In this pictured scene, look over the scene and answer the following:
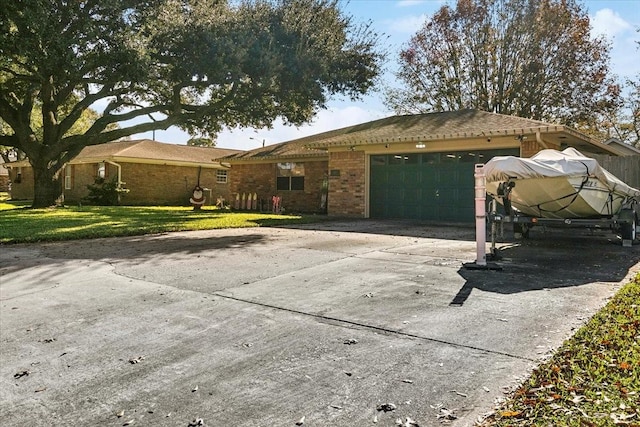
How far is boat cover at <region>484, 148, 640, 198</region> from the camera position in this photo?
711cm

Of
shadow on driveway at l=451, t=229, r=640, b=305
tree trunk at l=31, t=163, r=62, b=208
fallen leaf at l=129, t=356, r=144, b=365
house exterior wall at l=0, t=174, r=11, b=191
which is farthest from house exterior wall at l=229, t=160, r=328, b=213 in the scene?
house exterior wall at l=0, t=174, r=11, b=191

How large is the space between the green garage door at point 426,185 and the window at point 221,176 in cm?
1572

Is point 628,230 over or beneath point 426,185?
beneath

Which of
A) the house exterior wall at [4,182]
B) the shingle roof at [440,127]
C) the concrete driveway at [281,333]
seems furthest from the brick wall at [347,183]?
the house exterior wall at [4,182]

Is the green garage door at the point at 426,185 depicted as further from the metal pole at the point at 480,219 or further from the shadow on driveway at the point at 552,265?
the metal pole at the point at 480,219

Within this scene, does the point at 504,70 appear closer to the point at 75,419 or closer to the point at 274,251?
the point at 274,251

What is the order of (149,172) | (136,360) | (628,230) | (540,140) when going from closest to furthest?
(136,360)
(628,230)
(540,140)
(149,172)

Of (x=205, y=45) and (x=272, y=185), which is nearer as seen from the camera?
(x=205, y=45)

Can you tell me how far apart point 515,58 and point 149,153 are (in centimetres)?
2018

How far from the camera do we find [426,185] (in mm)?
15039

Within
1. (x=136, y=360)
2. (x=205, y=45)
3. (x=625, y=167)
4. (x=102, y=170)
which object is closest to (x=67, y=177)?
(x=102, y=170)

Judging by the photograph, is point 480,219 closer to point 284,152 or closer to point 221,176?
point 284,152

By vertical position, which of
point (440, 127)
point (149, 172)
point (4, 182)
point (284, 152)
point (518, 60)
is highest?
point (518, 60)

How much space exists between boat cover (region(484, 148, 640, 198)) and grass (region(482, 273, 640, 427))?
3817 mm
